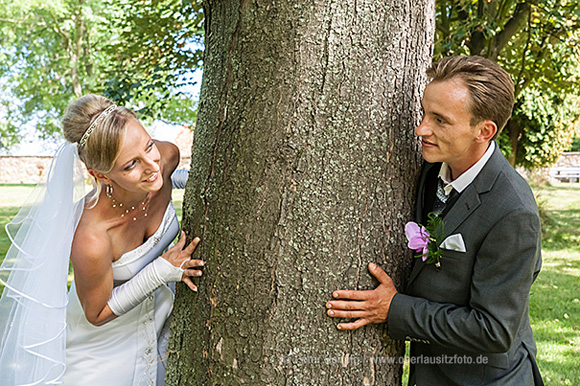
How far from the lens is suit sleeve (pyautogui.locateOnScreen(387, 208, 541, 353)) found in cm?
190

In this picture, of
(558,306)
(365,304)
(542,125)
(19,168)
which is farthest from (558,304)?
(19,168)

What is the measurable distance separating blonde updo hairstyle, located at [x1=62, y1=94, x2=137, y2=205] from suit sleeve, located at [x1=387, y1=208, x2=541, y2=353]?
1655 millimetres

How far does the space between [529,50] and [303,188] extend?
29.9 feet

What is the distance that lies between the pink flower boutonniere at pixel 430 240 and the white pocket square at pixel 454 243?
0.06ft

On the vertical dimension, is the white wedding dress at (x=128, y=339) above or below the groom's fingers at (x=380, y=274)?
below

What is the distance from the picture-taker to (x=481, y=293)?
1.93 meters

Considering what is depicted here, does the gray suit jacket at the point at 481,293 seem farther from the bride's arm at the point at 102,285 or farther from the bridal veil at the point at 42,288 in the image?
the bridal veil at the point at 42,288

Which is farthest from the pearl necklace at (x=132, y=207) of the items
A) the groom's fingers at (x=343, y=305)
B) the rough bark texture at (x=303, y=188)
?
the groom's fingers at (x=343, y=305)

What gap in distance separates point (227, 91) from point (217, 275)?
0.77 metres

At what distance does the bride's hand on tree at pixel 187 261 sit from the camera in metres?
2.20

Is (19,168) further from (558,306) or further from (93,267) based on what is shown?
(93,267)

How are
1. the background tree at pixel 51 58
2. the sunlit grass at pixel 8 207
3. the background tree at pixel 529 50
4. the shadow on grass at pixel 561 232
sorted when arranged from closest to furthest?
1. the background tree at pixel 529 50
2. the shadow on grass at pixel 561 232
3. the sunlit grass at pixel 8 207
4. the background tree at pixel 51 58

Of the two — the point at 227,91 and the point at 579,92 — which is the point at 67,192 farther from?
the point at 579,92

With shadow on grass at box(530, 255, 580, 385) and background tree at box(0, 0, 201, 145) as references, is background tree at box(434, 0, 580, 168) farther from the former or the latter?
background tree at box(0, 0, 201, 145)
